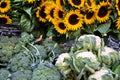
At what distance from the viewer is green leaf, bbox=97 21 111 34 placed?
2.19 metres

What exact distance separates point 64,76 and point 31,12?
0.82 metres

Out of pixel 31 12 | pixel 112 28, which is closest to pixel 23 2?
pixel 31 12

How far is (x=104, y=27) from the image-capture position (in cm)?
220

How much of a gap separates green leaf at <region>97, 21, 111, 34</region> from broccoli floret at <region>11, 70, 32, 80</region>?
2.34ft

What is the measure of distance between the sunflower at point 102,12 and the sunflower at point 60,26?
23 cm

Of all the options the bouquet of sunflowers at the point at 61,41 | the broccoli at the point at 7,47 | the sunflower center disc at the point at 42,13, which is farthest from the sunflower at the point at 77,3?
the broccoli at the point at 7,47

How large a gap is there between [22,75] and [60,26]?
2.14 feet

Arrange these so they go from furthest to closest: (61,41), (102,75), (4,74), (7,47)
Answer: (61,41) → (7,47) → (4,74) → (102,75)

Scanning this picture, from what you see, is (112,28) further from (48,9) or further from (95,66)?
(95,66)

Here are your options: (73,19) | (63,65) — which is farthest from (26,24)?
(63,65)

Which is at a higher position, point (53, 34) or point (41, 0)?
point (41, 0)

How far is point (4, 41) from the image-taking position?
192cm

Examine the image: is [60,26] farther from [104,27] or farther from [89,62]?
[89,62]

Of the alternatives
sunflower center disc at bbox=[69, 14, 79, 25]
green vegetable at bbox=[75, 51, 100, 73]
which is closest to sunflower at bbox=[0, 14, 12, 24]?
sunflower center disc at bbox=[69, 14, 79, 25]
